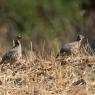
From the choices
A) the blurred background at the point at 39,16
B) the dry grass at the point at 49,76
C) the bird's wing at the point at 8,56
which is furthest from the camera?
the blurred background at the point at 39,16

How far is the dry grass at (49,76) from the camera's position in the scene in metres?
11.0

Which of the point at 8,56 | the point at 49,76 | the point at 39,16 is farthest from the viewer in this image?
the point at 39,16

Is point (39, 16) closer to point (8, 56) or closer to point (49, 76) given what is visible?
point (8, 56)

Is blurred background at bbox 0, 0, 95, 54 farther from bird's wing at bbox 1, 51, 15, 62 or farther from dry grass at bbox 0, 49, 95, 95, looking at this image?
dry grass at bbox 0, 49, 95, 95

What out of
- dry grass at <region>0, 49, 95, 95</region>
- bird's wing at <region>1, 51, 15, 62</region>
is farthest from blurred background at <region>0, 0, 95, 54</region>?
dry grass at <region>0, 49, 95, 95</region>

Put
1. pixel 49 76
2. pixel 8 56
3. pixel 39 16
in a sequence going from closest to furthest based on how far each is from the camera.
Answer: pixel 49 76, pixel 8 56, pixel 39 16

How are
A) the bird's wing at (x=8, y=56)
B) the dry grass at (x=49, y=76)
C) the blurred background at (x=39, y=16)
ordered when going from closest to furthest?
the dry grass at (x=49, y=76)
the bird's wing at (x=8, y=56)
the blurred background at (x=39, y=16)

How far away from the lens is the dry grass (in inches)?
435

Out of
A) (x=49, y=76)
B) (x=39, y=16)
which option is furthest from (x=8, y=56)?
(x=39, y=16)

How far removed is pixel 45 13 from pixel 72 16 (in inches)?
81.0

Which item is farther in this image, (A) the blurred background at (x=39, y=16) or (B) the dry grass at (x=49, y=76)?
(A) the blurred background at (x=39, y=16)

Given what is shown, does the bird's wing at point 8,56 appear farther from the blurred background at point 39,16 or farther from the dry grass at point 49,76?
the blurred background at point 39,16

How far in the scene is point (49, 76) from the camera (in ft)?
38.6

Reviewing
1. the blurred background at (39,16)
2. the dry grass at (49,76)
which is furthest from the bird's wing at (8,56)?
the blurred background at (39,16)
